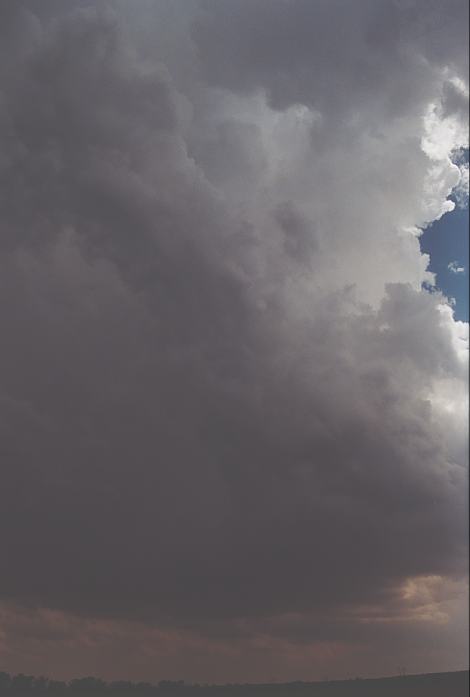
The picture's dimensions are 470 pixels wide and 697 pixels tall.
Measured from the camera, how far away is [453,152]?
972 cm

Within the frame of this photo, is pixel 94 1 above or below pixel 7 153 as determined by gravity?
above

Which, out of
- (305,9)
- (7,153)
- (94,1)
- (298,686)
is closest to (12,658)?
(298,686)

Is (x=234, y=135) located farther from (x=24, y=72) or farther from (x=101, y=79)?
(x=24, y=72)

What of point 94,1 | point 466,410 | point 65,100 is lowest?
point 466,410

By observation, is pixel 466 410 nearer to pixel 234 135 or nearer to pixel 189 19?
pixel 234 135

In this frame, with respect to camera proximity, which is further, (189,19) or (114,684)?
(189,19)

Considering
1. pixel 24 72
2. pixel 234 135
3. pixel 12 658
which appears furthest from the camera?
pixel 234 135

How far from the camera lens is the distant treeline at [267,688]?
26.3 ft

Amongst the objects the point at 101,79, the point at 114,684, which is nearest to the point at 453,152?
the point at 101,79

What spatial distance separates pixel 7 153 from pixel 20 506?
4593 mm

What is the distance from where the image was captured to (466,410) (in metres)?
9.08

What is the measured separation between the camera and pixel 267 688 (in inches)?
354

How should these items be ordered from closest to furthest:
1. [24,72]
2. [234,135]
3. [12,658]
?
[12,658], [24,72], [234,135]

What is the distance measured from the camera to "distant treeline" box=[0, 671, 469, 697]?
8.01m
